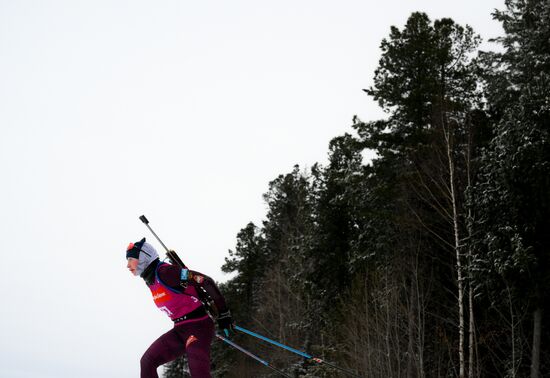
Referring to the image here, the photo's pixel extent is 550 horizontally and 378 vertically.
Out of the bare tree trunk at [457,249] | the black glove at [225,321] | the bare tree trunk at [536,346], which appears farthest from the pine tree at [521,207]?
the black glove at [225,321]

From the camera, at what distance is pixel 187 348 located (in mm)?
5559

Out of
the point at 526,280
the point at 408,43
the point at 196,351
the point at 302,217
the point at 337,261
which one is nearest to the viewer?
the point at 196,351

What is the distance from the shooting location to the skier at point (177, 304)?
557cm

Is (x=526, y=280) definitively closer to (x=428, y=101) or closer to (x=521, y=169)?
(x=521, y=169)

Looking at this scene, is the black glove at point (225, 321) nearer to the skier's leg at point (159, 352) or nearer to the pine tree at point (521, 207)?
the skier's leg at point (159, 352)

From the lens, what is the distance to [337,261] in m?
27.9

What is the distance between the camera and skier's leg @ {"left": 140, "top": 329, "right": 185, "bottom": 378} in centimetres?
571

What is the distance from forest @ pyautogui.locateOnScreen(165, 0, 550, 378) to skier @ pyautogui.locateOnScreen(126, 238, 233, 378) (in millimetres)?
11750

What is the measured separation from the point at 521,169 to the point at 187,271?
13.3 meters

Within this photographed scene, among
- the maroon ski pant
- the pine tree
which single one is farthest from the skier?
the pine tree

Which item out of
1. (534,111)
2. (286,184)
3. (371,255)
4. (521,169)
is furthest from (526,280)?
(286,184)

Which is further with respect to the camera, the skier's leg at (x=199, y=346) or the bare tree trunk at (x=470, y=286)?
the bare tree trunk at (x=470, y=286)

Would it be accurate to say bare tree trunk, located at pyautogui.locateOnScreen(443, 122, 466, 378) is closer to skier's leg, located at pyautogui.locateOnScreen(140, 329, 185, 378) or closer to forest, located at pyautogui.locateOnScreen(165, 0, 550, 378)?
forest, located at pyautogui.locateOnScreen(165, 0, 550, 378)

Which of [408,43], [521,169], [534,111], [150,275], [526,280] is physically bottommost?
[150,275]
